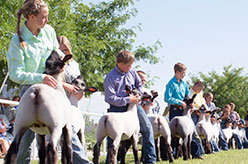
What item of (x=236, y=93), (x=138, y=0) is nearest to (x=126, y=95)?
(x=138, y=0)

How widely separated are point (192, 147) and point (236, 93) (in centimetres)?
2849

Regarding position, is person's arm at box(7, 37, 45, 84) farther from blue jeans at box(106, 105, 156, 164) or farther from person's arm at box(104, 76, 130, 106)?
blue jeans at box(106, 105, 156, 164)

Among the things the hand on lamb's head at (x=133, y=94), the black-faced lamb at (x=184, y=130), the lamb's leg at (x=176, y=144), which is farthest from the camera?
the lamb's leg at (x=176, y=144)

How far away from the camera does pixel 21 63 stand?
157 inches

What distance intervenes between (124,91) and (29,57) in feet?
9.17

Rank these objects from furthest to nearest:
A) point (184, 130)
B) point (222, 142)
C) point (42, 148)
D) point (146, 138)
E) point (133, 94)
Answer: point (222, 142), point (184, 130), point (146, 138), point (133, 94), point (42, 148)

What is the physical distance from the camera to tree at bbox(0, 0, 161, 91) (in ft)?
47.3

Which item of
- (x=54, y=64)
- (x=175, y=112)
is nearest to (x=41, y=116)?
(x=54, y=64)

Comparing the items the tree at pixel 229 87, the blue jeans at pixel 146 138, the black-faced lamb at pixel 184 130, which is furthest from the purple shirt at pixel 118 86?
the tree at pixel 229 87

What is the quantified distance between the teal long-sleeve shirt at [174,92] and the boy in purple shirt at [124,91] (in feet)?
7.00

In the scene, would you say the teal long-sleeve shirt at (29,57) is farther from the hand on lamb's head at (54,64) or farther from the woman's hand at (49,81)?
the hand on lamb's head at (54,64)

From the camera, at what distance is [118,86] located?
6617mm

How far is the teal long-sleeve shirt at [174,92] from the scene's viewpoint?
29.3 ft

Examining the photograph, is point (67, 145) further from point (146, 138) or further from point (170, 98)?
point (170, 98)
